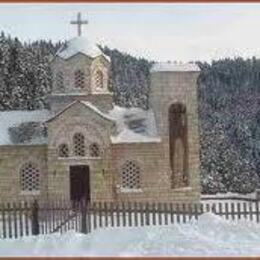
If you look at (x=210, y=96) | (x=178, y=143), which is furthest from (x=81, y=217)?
(x=210, y=96)

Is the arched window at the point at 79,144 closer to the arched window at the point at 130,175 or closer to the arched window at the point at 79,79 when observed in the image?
the arched window at the point at 130,175

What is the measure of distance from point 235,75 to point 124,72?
1452 centimetres

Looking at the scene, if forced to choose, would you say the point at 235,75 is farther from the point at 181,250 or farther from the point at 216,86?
the point at 181,250

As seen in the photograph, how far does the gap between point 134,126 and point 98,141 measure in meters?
1.68

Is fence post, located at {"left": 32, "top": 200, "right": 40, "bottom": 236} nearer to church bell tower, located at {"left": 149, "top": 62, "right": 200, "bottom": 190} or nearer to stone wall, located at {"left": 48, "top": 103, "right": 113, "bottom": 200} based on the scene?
stone wall, located at {"left": 48, "top": 103, "right": 113, "bottom": 200}

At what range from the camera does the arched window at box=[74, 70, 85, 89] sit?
24562 millimetres

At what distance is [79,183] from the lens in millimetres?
23594

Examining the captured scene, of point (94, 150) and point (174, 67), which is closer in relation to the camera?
point (94, 150)

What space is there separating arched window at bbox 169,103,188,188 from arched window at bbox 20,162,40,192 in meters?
4.78

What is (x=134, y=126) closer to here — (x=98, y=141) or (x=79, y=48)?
(x=98, y=141)

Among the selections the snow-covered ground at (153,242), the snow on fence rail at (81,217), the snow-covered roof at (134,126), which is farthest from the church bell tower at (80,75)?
the snow-covered ground at (153,242)

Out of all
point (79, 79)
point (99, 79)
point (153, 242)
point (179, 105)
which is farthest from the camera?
point (99, 79)

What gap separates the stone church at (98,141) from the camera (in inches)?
899

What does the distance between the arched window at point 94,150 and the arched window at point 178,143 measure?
2860mm
